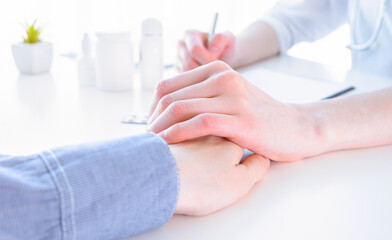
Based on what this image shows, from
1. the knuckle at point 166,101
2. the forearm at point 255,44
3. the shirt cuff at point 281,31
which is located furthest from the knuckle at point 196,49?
the knuckle at point 166,101

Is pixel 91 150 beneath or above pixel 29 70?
above

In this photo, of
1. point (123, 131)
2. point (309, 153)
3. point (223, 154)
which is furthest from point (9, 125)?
point (309, 153)

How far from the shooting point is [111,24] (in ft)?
8.15

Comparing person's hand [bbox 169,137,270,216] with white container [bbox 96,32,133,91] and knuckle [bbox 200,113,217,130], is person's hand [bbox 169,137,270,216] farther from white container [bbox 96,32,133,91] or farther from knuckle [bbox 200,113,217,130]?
white container [bbox 96,32,133,91]

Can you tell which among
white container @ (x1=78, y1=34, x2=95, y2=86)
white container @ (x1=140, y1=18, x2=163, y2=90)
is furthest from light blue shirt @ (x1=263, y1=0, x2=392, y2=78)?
white container @ (x1=78, y1=34, x2=95, y2=86)

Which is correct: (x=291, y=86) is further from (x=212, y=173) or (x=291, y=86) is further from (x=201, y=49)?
(x=212, y=173)

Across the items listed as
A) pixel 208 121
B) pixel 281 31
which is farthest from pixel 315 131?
pixel 281 31

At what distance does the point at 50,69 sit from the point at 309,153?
0.88 meters

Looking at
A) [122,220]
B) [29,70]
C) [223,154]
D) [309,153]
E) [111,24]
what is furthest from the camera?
[111,24]

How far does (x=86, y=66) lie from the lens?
117 centimetres

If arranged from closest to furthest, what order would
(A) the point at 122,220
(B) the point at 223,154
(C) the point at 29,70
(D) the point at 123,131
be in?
(A) the point at 122,220, (B) the point at 223,154, (D) the point at 123,131, (C) the point at 29,70

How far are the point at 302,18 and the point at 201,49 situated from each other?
0.54 metres

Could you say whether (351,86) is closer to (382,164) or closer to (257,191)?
(382,164)

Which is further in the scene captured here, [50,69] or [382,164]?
[50,69]
